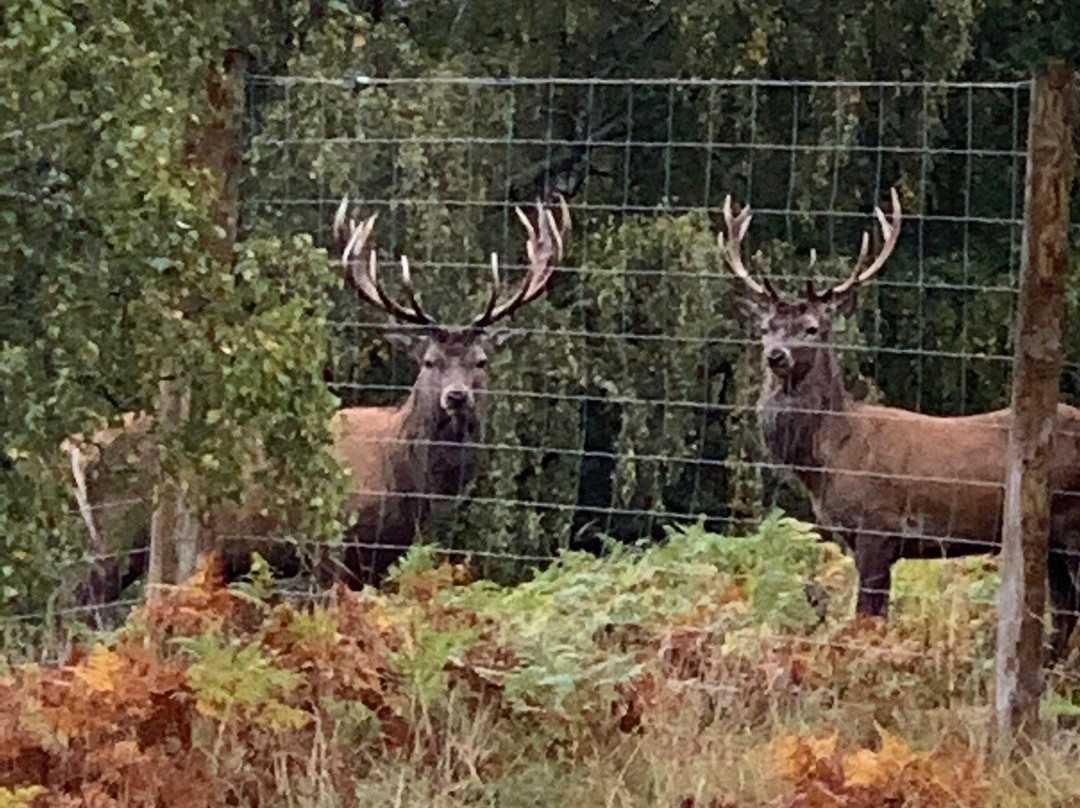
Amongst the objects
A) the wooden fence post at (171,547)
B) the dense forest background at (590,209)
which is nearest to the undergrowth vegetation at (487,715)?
the wooden fence post at (171,547)

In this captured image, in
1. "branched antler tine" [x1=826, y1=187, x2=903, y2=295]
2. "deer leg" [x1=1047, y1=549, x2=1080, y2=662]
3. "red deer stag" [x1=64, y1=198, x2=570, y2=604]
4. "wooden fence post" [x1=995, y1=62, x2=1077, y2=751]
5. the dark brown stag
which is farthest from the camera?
"branched antler tine" [x1=826, y1=187, x2=903, y2=295]

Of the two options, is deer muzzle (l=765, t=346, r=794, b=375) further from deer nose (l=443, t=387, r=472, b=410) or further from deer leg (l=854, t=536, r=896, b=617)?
deer nose (l=443, t=387, r=472, b=410)

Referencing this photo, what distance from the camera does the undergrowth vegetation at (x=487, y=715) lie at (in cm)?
473

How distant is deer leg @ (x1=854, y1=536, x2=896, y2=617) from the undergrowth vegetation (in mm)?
1266

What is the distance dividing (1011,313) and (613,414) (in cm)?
233

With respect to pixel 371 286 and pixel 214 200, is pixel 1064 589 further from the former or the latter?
pixel 214 200

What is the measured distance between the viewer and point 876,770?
467 centimetres

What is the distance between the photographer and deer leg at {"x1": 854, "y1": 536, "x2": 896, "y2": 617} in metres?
7.81

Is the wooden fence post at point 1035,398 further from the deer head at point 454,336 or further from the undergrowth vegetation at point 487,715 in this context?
the deer head at point 454,336

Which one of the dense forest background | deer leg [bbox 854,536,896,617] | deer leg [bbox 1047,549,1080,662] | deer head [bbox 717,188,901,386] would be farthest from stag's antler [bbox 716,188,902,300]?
deer leg [bbox 1047,549,1080,662]

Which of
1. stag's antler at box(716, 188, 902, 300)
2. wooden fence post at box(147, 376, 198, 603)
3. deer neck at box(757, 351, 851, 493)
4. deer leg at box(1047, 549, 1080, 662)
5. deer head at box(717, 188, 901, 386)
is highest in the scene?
stag's antler at box(716, 188, 902, 300)

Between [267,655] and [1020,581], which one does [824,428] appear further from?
[267,655]

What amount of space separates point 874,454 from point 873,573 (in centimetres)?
70

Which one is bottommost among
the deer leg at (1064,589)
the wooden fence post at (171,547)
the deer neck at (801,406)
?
the deer leg at (1064,589)
